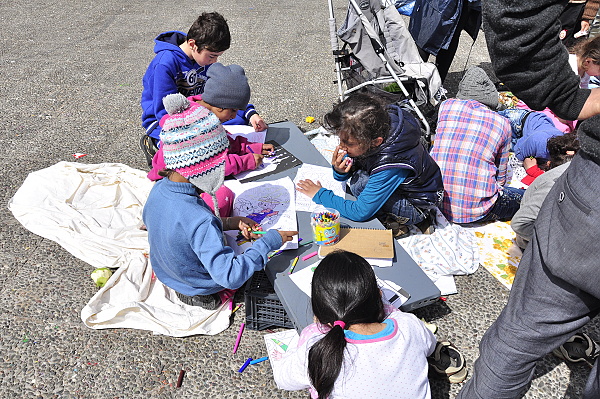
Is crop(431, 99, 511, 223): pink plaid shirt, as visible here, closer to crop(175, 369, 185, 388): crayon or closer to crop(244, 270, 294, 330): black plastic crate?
crop(244, 270, 294, 330): black plastic crate

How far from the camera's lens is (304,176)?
3178mm

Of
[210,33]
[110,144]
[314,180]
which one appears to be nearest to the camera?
[314,180]

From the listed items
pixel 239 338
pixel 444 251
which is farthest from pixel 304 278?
pixel 444 251

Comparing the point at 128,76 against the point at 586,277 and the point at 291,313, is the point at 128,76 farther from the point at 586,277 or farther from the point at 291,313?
the point at 586,277

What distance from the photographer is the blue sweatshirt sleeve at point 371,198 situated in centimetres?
275

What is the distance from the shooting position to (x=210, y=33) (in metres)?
3.38

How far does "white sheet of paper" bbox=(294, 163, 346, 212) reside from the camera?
2928mm

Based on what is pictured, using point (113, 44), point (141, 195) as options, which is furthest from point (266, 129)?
point (113, 44)

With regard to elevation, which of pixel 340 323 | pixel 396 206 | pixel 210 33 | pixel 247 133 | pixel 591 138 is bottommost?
pixel 396 206

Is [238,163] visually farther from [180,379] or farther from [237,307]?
[180,379]

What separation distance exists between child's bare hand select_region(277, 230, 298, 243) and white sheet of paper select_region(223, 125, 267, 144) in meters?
1.21

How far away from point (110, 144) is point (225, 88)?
1.92m

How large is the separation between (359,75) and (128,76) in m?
3.04

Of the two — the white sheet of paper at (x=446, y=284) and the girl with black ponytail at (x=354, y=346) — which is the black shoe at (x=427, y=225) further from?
the girl with black ponytail at (x=354, y=346)
